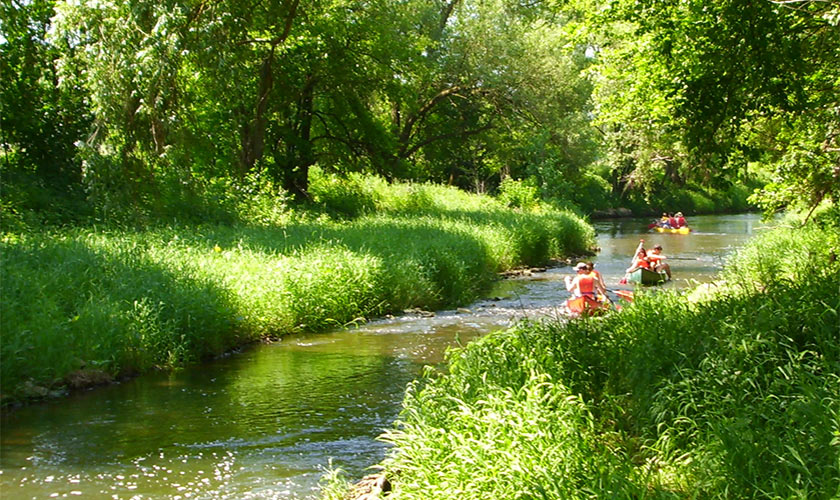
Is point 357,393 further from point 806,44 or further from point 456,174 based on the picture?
point 456,174

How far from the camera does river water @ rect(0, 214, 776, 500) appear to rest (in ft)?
22.1

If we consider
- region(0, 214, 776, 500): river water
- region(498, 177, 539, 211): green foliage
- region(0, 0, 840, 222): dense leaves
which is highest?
region(0, 0, 840, 222): dense leaves

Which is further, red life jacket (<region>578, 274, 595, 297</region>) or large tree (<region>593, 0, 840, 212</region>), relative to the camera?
red life jacket (<region>578, 274, 595, 297</region>)

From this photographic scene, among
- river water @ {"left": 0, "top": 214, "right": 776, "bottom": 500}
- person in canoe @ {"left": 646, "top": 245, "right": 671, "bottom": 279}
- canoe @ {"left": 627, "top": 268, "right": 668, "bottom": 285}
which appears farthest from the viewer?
person in canoe @ {"left": 646, "top": 245, "right": 671, "bottom": 279}

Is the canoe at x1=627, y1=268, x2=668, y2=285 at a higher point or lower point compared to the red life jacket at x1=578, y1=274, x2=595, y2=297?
lower

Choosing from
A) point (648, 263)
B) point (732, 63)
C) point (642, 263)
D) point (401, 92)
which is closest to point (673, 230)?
point (401, 92)

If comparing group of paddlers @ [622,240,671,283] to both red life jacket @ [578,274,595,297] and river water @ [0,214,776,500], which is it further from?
river water @ [0,214,776,500]

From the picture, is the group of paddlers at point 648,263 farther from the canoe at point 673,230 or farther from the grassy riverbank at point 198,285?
the canoe at point 673,230

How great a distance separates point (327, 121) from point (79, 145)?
14584 mm

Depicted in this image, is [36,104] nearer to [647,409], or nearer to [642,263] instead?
[642,263]

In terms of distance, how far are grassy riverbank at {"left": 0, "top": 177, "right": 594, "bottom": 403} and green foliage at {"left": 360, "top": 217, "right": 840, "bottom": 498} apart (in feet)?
15.2

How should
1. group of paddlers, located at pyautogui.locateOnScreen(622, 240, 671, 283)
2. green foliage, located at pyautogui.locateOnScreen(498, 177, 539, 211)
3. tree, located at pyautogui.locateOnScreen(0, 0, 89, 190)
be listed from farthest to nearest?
green foliage, located at pyautogui.locateOnScreen(498, 177, 539, 211), group of paddlers, located at pyautogui.locateOnScreen(622, 240, 671, 283), tree, located at pyautogui.locateOnScreen(0, 0, 89, 190)

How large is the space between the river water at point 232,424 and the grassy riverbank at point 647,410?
1097 mm

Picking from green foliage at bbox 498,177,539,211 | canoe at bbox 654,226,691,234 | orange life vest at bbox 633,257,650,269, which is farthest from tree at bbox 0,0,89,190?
canoe at bbox 654,226,691,234
